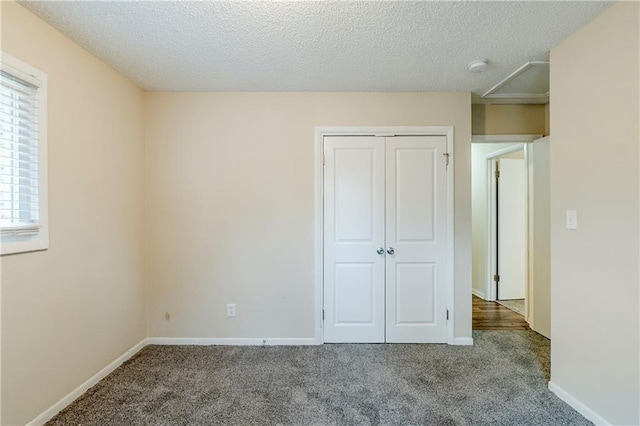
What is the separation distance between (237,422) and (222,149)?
2.25m

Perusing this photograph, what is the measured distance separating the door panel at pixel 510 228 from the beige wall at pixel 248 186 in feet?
6.34

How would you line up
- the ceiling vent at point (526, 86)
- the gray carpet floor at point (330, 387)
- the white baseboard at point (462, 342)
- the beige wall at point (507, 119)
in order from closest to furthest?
the gray carpet floor at point (330, 387)
the ceiling vent at point (526, 86)
the white baseboard at point (462, 342)
the beige wall at point (507, 119)

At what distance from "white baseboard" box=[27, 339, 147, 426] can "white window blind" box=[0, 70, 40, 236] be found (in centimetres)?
112

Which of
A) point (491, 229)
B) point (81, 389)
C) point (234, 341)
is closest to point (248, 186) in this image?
point (234, 341)

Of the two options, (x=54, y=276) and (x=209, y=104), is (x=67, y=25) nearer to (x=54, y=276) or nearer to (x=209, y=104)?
(x=209, y=104)

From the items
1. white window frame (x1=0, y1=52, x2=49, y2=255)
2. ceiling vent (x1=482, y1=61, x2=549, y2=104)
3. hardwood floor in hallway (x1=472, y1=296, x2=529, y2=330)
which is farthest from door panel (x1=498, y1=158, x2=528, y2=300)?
white window frame (x1=0, y1=52, x2=49, y2=255)

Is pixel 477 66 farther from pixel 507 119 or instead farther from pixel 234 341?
pixel 234 341

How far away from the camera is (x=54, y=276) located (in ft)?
6.25

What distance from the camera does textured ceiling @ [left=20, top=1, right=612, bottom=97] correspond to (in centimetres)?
171

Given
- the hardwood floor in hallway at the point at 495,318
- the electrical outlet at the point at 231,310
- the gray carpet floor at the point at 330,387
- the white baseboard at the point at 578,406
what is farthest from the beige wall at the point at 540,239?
the electrical outlet at the point at 231,310

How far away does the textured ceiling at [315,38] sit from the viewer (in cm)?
171

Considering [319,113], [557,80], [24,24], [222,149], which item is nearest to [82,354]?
[222,149]

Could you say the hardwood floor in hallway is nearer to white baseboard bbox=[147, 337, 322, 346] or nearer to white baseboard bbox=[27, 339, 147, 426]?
white baseboard bbox=[147, 337, 322, 346]

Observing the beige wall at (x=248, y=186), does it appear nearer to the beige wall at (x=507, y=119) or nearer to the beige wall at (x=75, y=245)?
the beige wall at (x=75, y=245)
